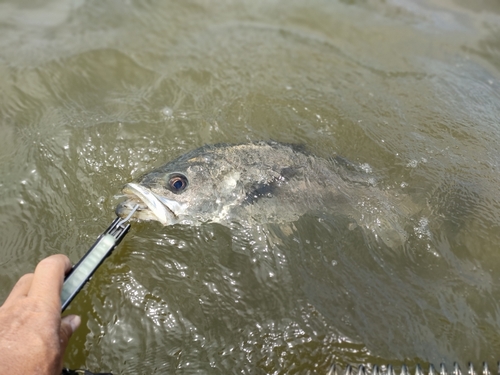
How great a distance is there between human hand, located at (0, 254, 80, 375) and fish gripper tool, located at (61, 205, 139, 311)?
9cm

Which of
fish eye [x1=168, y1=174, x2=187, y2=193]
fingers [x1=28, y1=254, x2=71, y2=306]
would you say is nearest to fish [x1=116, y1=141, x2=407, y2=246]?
fish eye [x1=168, y1=174, x2=187, y2=193]

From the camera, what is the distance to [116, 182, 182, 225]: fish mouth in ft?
12.2

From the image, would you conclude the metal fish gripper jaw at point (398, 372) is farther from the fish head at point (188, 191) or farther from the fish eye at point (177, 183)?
the fish eye at point (177, 183)

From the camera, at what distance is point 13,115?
5637 mm

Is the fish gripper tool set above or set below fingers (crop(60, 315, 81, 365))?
above

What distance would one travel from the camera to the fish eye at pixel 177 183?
4.07m

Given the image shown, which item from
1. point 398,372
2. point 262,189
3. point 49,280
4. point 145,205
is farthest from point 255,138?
point 49,280

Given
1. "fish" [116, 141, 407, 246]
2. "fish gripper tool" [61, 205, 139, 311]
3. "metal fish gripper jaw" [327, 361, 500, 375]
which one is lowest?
"metal fish gripper jaw" [327, 361, 500, 375]

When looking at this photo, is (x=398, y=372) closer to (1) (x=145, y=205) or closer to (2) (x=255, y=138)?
(1) (x=145, y=205)

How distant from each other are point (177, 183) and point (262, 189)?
0.89 meters

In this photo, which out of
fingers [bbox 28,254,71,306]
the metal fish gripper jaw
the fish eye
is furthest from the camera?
the fish eye

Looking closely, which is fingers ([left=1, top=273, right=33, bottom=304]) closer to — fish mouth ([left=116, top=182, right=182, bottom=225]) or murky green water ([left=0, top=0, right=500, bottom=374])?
murky green water ([left=0, top=0, right=500, bottom=374])

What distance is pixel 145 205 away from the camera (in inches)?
148

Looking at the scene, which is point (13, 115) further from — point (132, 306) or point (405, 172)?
point (405, 172)
